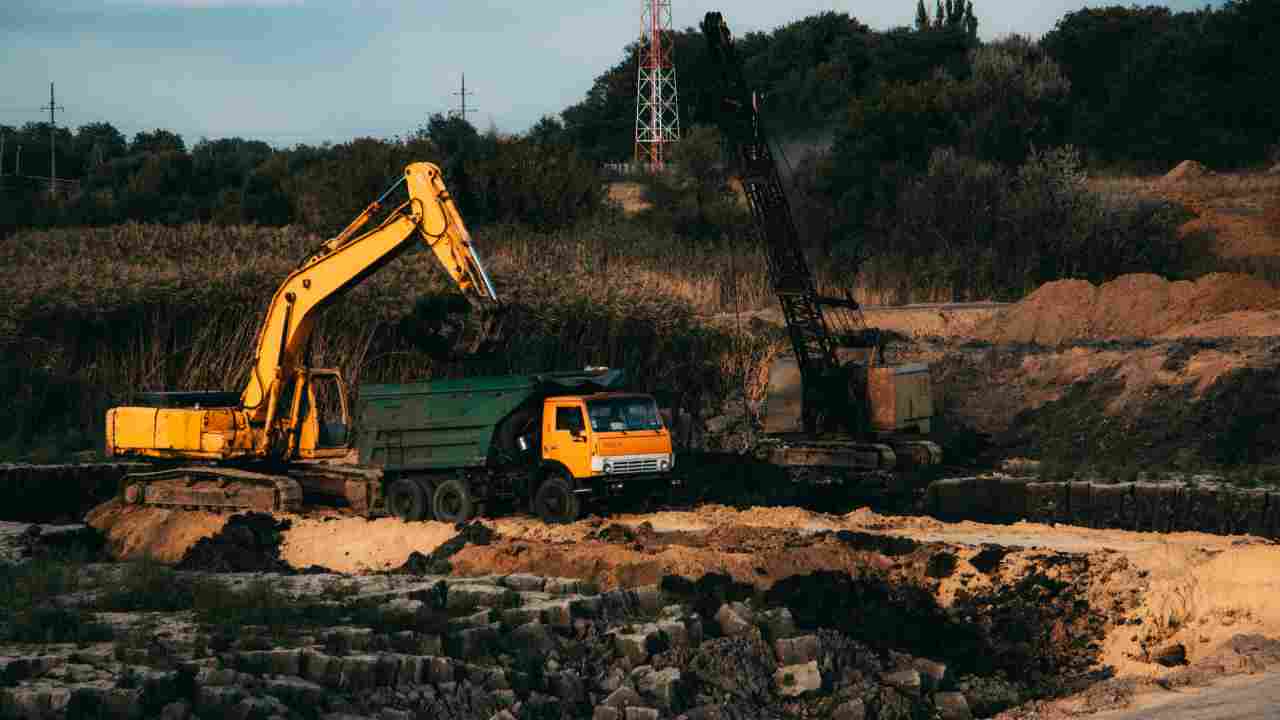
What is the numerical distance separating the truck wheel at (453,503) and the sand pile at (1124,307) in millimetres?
18771

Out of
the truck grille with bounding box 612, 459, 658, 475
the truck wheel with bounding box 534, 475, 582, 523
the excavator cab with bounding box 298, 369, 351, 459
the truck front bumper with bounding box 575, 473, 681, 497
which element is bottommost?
the truck wheel with bounding box 534, 475, 582, 523

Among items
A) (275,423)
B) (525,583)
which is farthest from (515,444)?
(525,583)

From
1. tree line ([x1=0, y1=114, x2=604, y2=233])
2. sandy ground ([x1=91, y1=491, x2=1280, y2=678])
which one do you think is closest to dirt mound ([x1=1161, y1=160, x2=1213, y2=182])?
tree line ([x1=0, y1=114, x2=604, y2=233])

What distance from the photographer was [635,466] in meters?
24.3

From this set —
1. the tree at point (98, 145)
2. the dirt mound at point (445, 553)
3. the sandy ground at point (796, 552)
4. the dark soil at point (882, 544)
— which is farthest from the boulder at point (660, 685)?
the tree at point (98, 145)

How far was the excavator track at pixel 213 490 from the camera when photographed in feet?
84.8

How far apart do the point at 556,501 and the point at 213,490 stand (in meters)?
5.89

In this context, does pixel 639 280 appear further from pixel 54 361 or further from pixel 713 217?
pixel 713 217

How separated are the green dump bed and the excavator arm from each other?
4.59 feet

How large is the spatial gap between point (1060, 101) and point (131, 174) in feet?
129

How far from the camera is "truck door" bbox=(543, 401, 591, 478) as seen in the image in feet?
79.2

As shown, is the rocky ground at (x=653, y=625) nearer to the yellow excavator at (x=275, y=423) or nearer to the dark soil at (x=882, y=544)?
the dark soil at (x=882, y=544)

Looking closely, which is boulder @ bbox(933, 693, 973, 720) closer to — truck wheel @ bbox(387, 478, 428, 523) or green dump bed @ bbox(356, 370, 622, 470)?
green dump bed @ bbox(356, 370, 622, 470)

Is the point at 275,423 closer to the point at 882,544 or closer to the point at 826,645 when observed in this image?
the point at 882,544
